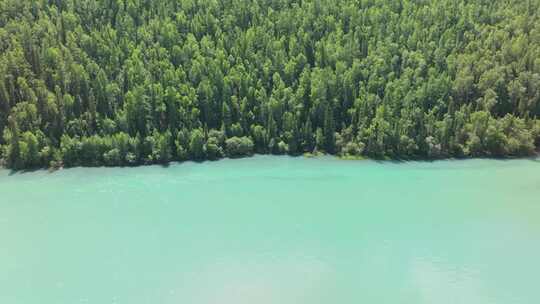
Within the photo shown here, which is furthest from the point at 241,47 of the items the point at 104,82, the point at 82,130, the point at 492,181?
the point at 492,181

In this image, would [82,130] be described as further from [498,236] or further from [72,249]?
[498,236]

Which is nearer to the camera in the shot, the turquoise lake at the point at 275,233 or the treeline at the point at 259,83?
the turquoise lake at the point at 275,233

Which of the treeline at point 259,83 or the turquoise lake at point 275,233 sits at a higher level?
the treeline at point 259,83

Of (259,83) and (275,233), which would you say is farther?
(259,83)

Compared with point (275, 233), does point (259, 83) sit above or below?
above

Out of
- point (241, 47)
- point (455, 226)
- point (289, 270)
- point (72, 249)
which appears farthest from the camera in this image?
point (241, 47)
